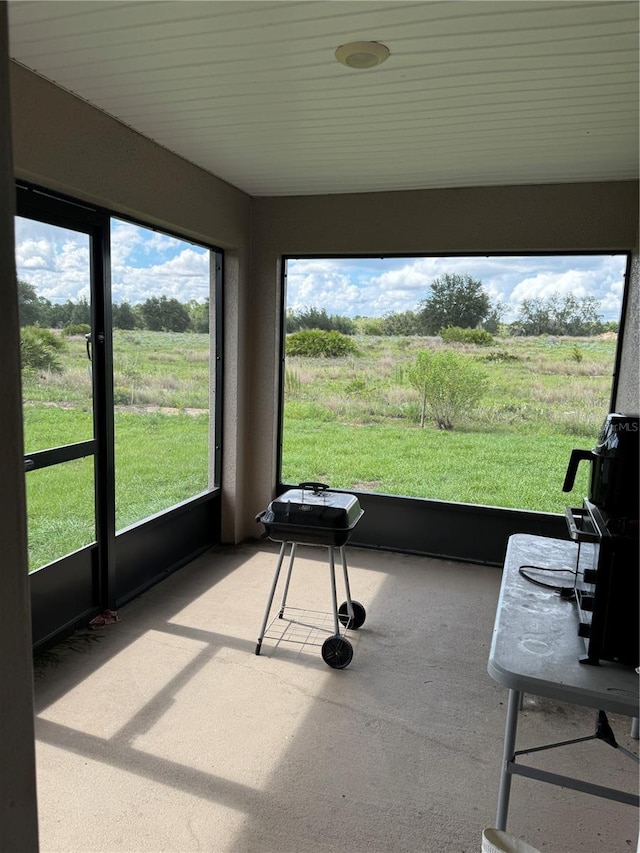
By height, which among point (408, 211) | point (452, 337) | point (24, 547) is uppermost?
point (408, 211)

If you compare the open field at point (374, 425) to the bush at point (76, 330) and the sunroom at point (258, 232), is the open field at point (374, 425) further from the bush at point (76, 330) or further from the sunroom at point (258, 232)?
the bush at point (76, 330)

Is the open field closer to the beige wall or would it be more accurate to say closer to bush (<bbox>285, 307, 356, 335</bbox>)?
bush (<bbox>285, 307, 356, 335</bbox>)

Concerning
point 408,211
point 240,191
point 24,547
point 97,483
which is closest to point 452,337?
point 408,211

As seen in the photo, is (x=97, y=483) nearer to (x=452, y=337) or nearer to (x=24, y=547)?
(x=24, y=547)

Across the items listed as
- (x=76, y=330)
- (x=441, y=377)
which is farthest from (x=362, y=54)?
(x=441, y=377)

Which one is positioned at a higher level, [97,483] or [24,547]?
[24,547]

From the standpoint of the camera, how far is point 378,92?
2324mm

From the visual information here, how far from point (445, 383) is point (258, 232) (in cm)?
189

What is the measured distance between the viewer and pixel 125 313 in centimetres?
325

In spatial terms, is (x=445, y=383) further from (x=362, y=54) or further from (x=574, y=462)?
(x=362, y=54)

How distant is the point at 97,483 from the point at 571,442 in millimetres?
3412

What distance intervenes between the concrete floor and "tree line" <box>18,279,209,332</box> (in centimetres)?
164

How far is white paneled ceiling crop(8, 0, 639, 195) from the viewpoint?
1.76 m

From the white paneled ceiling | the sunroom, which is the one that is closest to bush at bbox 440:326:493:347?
the sunroom
